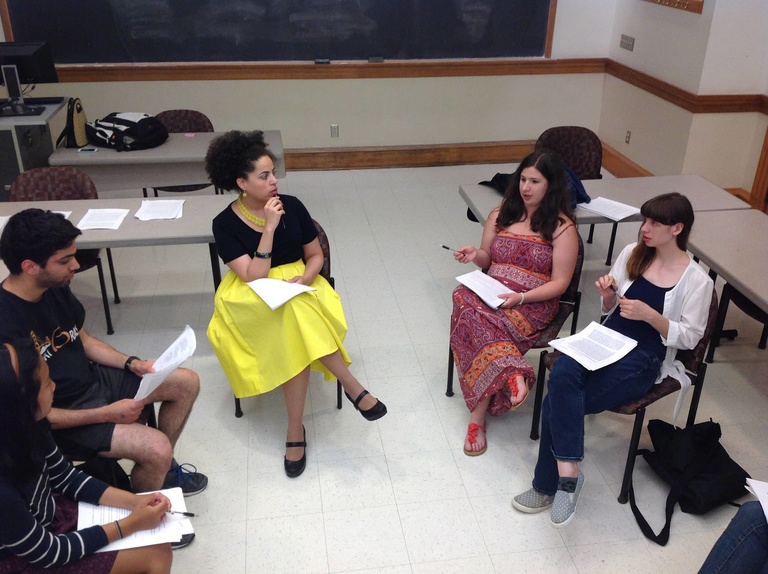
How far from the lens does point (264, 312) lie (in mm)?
2666

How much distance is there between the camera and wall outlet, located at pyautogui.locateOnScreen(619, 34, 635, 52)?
5.56 m

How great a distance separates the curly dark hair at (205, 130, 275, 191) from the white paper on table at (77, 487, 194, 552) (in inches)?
52.9

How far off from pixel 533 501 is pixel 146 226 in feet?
6.80

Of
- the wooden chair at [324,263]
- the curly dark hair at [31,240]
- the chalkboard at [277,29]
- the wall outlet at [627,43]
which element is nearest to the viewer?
the curly dark hair at [31,240]

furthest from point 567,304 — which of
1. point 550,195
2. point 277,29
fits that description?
point 277,29

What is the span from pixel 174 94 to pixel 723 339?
442 cm

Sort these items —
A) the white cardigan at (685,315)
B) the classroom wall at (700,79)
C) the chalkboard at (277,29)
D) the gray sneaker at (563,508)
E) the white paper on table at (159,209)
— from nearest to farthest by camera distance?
the gray sneaker at (563,508), the white cardigan at (685,315), the white paper on table at (159,209), the classroom wall at (700,79), the chalkboard at (277,29)

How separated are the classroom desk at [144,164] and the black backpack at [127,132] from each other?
45 mm

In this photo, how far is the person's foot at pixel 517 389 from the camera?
260 centimetres

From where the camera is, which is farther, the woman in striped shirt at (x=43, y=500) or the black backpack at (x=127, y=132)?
the black backpack at (x=127, y=132)

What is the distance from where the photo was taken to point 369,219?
502cm

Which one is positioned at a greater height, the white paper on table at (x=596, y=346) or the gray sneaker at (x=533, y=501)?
the white paper on table at (x=596, y=346)

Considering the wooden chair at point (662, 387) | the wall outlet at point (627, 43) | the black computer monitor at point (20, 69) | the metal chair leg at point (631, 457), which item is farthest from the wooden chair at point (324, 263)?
the wall outlet at point (627, 43)

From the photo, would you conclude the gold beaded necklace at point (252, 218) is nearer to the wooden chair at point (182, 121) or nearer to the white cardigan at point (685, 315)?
the white cardigan at point (685, 315)
